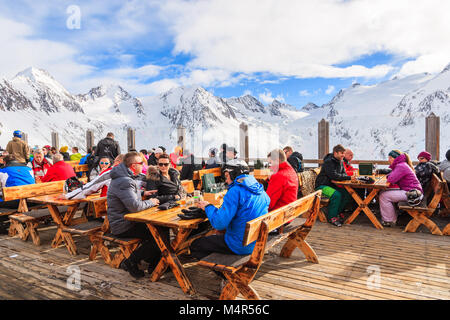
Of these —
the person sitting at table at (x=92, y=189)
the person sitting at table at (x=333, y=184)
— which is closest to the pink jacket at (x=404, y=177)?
the person sitting at table at (x=333, y=184)

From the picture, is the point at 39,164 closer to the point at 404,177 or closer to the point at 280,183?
the point at 280,183

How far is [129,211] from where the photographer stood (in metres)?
3.32

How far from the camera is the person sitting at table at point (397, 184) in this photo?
4.93 meters

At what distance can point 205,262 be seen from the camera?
8.26ft

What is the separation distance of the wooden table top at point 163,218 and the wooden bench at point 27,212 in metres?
2.16

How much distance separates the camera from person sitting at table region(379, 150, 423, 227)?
493 centimetres

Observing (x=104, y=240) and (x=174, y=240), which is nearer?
(x=174, y=240)

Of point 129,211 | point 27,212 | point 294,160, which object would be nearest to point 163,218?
point 129,211

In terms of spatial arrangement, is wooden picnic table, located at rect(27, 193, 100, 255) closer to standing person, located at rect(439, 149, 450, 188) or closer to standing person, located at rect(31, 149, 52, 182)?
standing person, located at rect(31, 149, 52, 182)

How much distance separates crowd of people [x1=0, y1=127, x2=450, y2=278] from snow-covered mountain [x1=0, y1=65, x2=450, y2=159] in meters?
4.67

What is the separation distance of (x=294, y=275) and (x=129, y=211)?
195 cm

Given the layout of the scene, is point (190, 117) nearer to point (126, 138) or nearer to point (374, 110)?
point (374, 110)

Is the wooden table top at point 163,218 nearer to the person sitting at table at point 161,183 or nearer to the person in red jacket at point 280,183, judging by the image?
the person sitting at table at point 161,183
